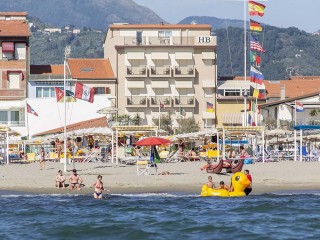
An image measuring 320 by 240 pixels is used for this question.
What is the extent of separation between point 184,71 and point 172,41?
3282mm

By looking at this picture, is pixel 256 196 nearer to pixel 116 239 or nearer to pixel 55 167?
pixel 116 239

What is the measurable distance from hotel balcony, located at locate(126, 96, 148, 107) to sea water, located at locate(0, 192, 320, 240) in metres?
66.5

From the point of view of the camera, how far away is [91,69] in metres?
120

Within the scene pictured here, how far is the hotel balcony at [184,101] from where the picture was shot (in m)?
119

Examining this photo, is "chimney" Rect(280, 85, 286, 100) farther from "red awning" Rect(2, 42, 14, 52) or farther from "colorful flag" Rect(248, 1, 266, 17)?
"colorful flag" Rect(248, 1, 266, 17)

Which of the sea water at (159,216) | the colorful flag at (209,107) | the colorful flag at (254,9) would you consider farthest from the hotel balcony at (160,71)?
the sea water at (159,216)

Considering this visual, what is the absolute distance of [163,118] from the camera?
115562mm

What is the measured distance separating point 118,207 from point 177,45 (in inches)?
2861

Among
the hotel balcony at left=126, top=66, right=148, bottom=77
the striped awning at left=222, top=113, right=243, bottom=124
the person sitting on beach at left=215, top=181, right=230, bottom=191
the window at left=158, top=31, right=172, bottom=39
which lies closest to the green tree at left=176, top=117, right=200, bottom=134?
the striped awning at left=222, top=113, right=243, bottom=124

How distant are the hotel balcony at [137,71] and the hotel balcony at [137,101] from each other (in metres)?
2.22

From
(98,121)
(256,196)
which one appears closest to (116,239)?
(256,196)

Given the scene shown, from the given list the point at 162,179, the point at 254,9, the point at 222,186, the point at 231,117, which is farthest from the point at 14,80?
the point at 222,186

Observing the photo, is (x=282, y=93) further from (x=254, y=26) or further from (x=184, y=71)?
(x=254, y=26)

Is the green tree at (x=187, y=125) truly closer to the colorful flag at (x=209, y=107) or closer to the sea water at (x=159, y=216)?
the colorful flag at (x=209, y=107)
